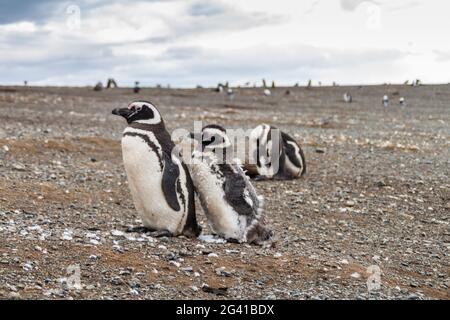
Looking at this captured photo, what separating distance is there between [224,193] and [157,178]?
593 mm

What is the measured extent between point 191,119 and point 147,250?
14.4 metres

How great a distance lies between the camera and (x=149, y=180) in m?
5.43

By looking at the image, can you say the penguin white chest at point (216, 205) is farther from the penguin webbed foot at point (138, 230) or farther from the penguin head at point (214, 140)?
the penguin webbed foot at point (138, 230)

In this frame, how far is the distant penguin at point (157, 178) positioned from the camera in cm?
541

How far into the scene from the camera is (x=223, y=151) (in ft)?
18.8

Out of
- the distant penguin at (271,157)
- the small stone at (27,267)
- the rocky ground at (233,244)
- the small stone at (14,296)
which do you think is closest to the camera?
the small stone at (14,296)

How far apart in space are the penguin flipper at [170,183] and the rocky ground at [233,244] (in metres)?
0.32

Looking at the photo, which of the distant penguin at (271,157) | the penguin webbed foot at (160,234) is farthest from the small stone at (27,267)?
the distant penguin at (271,157)

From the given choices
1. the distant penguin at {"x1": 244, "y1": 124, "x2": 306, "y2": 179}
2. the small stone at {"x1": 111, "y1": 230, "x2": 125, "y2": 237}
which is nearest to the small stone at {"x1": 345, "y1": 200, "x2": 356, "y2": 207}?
the distant penguin at {"x1": 244, "y1": 124, "x2": 306, "y2": 179}

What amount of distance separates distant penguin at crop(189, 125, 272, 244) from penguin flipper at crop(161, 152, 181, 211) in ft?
0.97

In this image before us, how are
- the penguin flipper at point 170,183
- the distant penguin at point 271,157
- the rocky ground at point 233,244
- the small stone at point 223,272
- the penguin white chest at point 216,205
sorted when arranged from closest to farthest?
1. the rocky ground at point 233,244
2. the small stone at point 223,272
3. the penguin flipper at point 170,183
4. the penguin white chest at point 216,205
5. the distant penguin at point 271,157

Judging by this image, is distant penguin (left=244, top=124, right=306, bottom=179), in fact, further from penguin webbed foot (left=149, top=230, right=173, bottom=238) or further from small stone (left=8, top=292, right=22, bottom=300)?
small stone (left=8, top=292, right=22, bottom=300)

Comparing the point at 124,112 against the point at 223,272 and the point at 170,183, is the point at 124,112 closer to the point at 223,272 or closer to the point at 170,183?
the point at 170,183

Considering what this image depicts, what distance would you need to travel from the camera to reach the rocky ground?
179 inches
